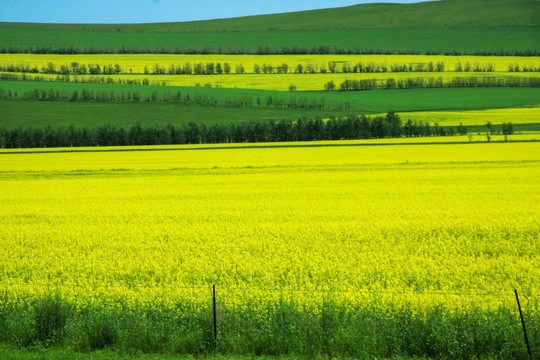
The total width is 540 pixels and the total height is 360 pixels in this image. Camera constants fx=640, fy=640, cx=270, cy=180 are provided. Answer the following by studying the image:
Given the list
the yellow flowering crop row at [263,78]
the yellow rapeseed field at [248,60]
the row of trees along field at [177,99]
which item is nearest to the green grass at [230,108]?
the row of trees along field at [177,99]

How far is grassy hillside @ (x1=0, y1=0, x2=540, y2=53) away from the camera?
154m

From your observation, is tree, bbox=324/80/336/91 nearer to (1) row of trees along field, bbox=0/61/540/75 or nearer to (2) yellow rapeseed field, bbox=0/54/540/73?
(1) row of trees along field, bbox=0/61/540/75

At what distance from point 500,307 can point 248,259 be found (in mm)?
6710

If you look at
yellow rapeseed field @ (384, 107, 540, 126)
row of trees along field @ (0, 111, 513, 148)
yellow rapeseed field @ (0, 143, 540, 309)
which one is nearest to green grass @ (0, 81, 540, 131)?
yellow rapeseed field @ (384, 107, 540, 126)

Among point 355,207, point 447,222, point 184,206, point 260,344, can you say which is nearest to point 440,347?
point 260,344

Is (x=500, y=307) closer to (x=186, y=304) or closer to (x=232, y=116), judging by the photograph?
(x=186, y=304)

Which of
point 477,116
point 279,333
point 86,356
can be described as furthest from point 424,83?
point 86,356

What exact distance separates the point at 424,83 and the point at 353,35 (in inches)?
2618

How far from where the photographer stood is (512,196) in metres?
25.9

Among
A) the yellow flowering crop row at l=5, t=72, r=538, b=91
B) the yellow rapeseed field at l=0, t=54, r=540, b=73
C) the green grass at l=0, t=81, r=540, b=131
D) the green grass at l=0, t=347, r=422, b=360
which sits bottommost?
the green grass at l=0, t=347, r=422, b=360

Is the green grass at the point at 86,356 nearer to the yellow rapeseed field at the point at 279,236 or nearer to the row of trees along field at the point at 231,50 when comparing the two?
the yellow rapeseed field at the point at 279,236

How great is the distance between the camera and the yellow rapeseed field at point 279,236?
13.7 metres

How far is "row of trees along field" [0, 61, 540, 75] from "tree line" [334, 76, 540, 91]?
13.8m

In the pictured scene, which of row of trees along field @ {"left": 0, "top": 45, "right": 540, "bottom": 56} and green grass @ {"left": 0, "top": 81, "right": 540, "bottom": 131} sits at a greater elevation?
row of trees along field @ {"left": 0, "top": 45, "right": 540, "bottom": 56}
